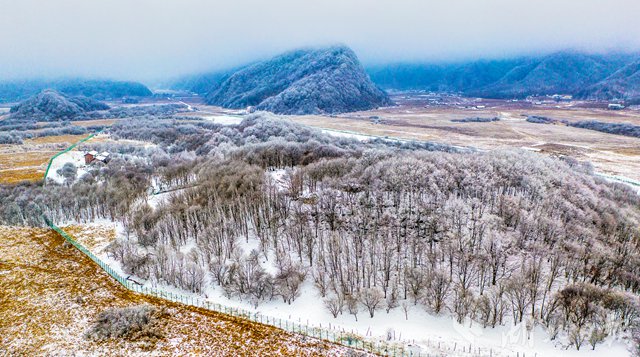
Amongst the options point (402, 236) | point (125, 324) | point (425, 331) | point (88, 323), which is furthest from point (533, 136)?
point (88, 323)

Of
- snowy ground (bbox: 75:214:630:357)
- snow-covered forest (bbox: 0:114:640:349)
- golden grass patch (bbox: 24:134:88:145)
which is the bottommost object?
snowy ground (bbox: 75:214:630:357)

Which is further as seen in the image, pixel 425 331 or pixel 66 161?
pixel 66 161

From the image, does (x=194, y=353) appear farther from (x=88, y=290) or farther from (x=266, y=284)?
(x=88, y=290)

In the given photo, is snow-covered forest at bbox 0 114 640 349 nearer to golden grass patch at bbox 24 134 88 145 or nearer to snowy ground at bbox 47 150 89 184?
snowy ground at bbox 47 150 89 184

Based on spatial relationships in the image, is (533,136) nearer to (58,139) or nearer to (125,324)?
(125,324)

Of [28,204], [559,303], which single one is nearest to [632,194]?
[559,303]

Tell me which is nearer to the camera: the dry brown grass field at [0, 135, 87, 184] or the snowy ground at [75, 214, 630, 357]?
the snowy ground at [75, 214, 630, 357]

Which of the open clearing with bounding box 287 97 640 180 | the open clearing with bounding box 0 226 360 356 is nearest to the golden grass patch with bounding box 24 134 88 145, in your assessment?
the open clearing with bounding box 287 97 640 180
